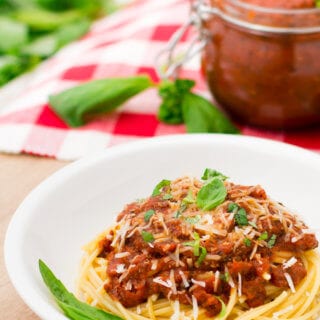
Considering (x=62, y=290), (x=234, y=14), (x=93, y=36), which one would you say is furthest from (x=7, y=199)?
(x=93, y=36)

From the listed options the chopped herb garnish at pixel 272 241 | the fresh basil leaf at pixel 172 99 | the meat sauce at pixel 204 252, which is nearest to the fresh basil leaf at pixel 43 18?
the fresh basil leaf at pixel 172 99

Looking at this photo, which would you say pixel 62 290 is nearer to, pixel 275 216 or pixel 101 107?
pixel 275 216

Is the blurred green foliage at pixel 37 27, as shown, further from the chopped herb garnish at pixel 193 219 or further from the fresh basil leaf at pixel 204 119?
the chopped herb garnish at pixel 193 219

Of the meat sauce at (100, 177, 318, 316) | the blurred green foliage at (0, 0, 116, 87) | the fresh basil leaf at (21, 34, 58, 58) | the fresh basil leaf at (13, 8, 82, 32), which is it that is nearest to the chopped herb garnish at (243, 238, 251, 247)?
the meat sauce at (100, 177, 318, 316)

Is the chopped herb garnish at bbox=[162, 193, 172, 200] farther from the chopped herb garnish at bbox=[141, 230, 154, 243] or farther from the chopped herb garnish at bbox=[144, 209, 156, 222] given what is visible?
the chopped herb garnish at bbox=[141, 230, 154, 243]

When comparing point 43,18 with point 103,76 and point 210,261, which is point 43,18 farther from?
point 210,261

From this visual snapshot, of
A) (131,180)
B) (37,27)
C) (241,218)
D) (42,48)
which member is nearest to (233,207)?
(241,218)
